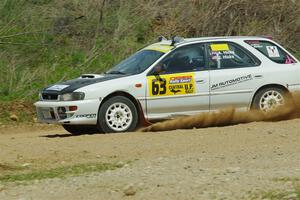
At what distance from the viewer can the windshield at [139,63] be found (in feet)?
43.6

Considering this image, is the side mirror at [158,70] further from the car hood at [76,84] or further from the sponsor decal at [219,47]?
the sponsor decal at [219,47]

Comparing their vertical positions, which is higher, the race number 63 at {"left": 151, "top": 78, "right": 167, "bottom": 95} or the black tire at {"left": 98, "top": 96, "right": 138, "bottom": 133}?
the race number 63 at {"left": 151, "top": 78, "right": 167, "bottom": 95}

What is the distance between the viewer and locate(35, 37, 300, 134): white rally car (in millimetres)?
12750

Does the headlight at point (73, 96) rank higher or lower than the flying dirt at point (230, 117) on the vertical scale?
higher

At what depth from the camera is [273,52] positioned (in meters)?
13.9

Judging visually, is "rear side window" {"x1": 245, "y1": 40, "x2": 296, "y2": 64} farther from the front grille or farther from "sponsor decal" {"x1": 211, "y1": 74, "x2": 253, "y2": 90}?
the front grille

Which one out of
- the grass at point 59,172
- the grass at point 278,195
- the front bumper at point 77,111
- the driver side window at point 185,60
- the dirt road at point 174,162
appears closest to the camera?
the grass at point 278,195

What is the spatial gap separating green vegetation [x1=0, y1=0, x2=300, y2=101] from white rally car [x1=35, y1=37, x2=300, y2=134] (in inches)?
221

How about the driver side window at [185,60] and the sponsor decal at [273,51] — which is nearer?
the driver side window at [185,60]

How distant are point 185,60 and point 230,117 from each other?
120cm

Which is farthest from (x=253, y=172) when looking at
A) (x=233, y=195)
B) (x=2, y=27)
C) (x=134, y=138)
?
(x=2, y=27)

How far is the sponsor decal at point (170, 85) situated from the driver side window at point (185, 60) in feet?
0.43

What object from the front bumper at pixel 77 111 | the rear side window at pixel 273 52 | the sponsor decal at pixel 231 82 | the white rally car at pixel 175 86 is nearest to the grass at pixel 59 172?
the front bumper at pixel 77 111

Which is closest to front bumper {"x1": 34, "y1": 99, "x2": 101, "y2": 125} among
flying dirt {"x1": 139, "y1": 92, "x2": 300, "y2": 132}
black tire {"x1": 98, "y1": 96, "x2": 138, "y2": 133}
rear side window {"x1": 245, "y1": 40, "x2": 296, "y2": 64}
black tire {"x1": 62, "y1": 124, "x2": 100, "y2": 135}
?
black tire {"x1": 98, "y1": 96, "x2": 138, "y2": 133}
